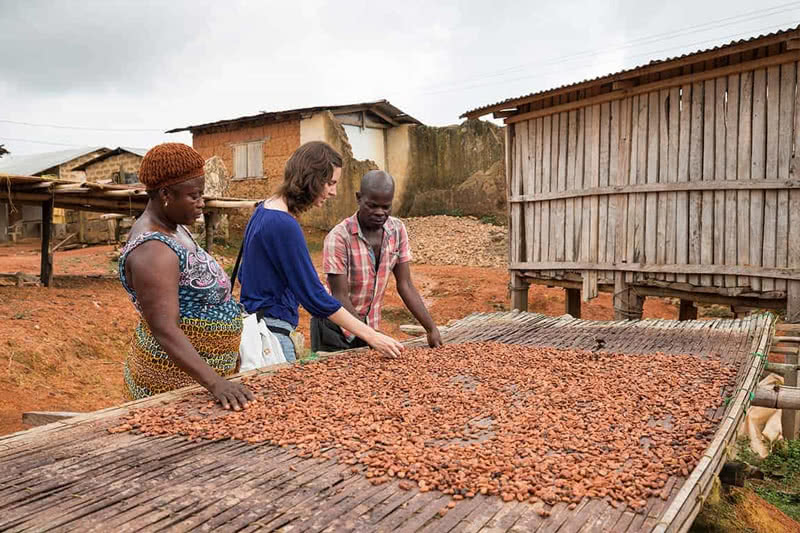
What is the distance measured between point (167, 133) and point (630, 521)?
21.0m

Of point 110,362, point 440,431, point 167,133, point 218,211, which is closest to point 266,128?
point 167,133

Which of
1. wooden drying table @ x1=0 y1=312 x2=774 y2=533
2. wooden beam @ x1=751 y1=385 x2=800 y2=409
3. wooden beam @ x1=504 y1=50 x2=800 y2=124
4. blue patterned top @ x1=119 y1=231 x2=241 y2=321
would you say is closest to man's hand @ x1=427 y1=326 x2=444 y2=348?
blue patterned top @ x1=119 y1=231 x2=241 y2=321

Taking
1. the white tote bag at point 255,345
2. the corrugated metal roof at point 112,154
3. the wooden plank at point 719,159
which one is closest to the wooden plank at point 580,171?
the wooden plank at point 719,159

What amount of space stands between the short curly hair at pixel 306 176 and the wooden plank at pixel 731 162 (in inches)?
202

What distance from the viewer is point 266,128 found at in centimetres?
1850

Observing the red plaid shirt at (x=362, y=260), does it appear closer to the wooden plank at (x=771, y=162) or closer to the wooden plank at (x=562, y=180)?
the wooden plank at (x=771, y=162)

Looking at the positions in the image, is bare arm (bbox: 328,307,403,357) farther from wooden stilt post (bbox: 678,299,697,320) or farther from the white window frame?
the white window frame

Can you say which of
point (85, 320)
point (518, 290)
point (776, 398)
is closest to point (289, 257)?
point (776, 398)

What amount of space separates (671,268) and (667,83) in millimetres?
1972

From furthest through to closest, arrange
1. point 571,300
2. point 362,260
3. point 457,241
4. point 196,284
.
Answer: point 457,241
point 571,300
point 362,260
point 196,284

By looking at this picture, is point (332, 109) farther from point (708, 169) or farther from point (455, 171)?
point (708, 169)

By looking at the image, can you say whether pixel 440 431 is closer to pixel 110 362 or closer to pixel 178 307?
pixel 178 307

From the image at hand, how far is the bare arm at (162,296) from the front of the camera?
2254mm

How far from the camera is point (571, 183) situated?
8406 millimetres
